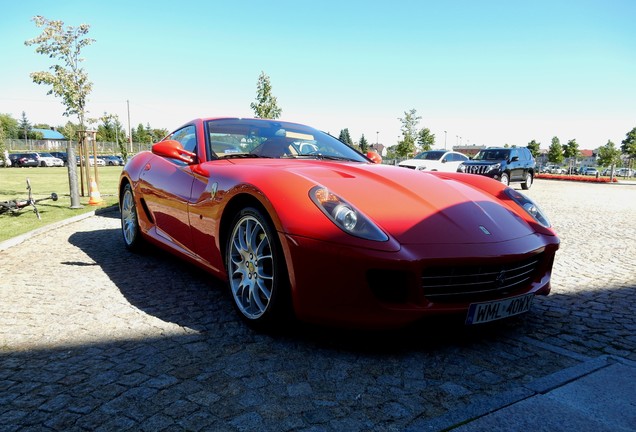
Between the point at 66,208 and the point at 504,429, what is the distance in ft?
30.5

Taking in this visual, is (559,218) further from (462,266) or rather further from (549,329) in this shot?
(462,266)

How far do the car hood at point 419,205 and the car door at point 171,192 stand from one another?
3.27ft

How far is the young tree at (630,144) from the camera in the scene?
4250cm

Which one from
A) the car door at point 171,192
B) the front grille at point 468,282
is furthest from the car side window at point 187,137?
the front grille at point 468,282

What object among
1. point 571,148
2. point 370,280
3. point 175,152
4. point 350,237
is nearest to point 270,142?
point 175,152

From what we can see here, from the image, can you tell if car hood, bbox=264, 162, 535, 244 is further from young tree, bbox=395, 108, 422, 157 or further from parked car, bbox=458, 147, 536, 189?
young tree, bbox=395, 108, 422, 157

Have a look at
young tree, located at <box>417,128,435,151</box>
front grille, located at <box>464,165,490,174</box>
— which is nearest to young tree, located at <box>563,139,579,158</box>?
young tree, located at <box>417,128,435,151</box>

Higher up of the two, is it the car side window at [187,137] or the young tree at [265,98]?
the young tree at [265,98]

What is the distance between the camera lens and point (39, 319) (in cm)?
293

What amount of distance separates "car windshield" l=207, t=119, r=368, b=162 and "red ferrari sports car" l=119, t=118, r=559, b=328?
2cm

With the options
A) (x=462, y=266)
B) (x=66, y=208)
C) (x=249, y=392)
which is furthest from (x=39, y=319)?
(x=66, y=208)

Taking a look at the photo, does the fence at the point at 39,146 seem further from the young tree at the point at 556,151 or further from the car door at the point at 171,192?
the young tree at the point at 556,151

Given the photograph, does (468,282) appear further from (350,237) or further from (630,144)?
(630,144)

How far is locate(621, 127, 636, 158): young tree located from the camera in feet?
139
